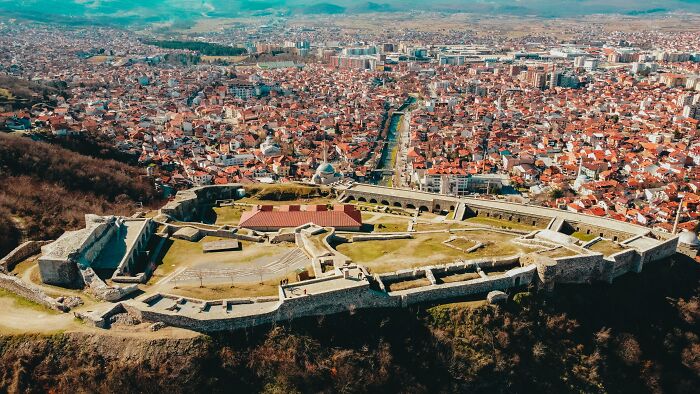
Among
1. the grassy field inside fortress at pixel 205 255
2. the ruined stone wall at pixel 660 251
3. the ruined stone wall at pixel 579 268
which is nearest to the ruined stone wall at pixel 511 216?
the ruined stone wall at pixel 660 251

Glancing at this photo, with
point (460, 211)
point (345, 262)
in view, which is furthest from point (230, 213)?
point (460, 211)

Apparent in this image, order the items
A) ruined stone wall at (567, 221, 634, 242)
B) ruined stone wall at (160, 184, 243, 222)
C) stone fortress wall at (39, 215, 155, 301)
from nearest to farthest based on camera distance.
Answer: stone fortress wall at (39, 215, 155, 301) < ruined stone wall at (567, 221, 634, 242) < ruined stone wall at (160, 184, 243, 222)

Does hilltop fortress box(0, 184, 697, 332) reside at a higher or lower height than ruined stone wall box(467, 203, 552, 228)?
higher

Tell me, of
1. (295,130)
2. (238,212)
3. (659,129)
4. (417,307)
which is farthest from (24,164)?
(659,129)

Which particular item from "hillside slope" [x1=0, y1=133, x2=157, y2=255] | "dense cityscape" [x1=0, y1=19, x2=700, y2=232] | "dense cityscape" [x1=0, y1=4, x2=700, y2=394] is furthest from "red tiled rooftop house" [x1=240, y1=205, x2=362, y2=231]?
"dense cityscape" [x1=0, y1=19, x2=700, y2=232]

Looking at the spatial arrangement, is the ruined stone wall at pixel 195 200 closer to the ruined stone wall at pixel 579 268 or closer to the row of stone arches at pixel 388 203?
the row of stone arches at pixel 388 203

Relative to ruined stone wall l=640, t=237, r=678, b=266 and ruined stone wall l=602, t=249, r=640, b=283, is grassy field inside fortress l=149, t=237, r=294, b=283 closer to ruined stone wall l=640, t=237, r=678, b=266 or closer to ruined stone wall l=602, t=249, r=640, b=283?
ruined stone wall l=602, t=249, r=640, b=283

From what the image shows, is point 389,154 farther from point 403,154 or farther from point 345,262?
point 345,262

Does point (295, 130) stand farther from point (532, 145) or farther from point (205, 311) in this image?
point (205, 311)

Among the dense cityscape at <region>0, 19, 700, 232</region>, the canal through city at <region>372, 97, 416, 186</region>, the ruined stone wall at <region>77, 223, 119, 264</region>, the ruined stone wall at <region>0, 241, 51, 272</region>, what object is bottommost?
the canal through city at <region>372, 97, 416, 186</region>
